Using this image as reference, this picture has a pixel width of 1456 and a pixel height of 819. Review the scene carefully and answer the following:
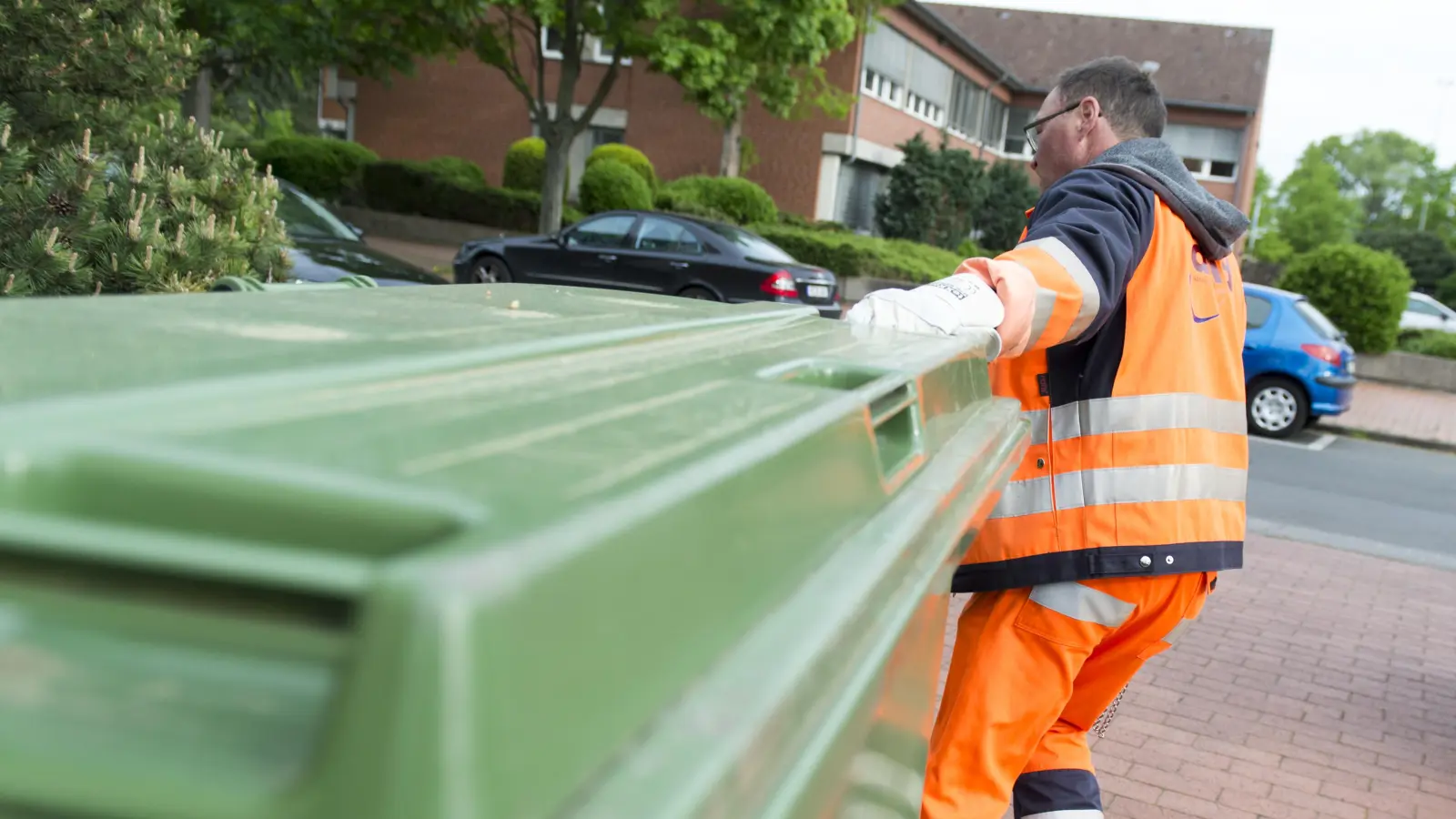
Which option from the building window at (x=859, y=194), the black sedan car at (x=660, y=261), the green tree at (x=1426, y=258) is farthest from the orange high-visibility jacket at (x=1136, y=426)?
the green tree at (x=1426, y=258)

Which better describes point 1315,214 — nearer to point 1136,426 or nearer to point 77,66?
point 77,66

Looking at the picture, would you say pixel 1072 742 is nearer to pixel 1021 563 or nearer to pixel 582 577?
pixel 1021 563

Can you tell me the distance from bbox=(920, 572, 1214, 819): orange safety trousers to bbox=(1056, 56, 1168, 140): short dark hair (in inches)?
39.1

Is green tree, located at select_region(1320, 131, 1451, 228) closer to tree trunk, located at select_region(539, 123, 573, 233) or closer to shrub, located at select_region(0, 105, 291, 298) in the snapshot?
tree trunk, located at select_region(539, 123, 573, 233)

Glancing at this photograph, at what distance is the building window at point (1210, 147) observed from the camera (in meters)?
42.9

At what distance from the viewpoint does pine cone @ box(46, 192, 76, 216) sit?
3855 millimetres

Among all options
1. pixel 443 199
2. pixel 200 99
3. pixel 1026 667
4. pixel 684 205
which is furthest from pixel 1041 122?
pixel 443 199

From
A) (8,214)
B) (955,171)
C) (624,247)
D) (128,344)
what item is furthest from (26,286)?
(955,171)

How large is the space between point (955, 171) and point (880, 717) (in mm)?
28790

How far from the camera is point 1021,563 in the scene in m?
2.51

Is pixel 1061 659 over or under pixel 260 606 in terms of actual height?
under

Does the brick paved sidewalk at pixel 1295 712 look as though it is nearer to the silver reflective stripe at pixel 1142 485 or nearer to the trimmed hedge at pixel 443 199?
the silver reflective stripe at pixel 1142 485

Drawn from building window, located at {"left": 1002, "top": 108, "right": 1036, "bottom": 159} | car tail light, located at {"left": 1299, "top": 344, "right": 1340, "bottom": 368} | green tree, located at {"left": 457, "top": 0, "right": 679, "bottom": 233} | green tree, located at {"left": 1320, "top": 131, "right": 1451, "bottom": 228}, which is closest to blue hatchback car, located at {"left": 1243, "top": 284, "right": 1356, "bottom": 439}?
car tail light, located at {"left": 1299, "top": 344, "right": 1340, "bottom": 368}

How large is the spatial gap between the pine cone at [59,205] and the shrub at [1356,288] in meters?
18.1
